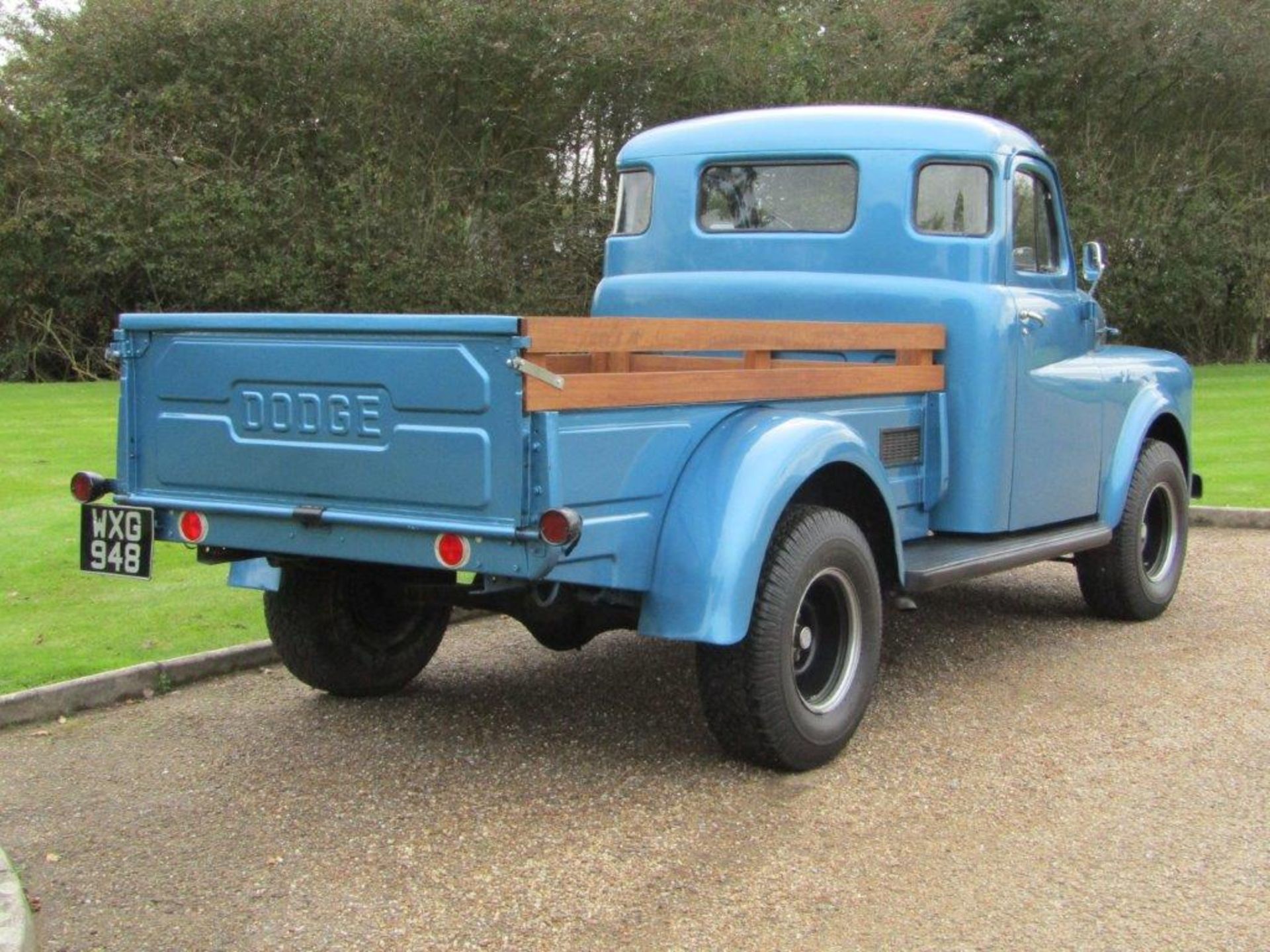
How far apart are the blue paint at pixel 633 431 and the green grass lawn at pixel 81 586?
3.95 feet

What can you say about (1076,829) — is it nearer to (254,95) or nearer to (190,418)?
(190,418)

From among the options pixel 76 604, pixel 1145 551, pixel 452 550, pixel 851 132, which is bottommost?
pixel 76 604

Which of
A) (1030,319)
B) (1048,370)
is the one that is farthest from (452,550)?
(1048,370)

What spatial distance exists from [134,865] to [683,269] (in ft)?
11.8

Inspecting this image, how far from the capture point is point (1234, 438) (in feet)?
45.3

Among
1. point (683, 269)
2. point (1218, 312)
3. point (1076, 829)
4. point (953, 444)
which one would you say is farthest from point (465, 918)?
point (1218, 312)

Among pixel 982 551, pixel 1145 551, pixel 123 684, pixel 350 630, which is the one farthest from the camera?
pixel 1145 551

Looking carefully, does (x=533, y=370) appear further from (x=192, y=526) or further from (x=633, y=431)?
(x=192, y=526)

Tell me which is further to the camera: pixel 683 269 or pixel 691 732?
pixel 683 269

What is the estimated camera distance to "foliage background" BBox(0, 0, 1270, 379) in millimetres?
17172

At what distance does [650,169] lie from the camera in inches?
259

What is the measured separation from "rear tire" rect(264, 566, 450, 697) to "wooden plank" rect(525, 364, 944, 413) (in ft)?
4.33

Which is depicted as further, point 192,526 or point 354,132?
point 354,132

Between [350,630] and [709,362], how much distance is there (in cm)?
173
